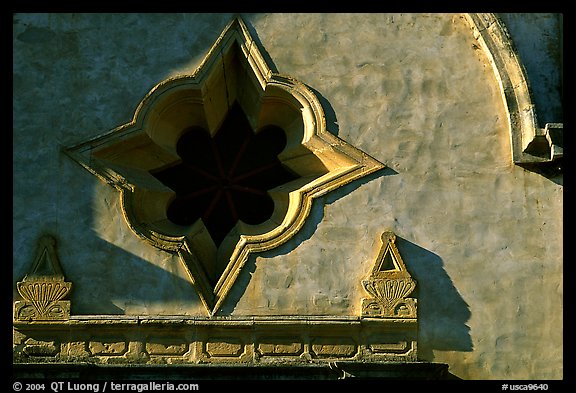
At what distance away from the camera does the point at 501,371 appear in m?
14.4

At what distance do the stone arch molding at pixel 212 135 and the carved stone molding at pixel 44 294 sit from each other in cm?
84

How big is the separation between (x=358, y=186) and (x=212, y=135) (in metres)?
1.73

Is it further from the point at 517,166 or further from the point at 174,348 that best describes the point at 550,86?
the point at 174,348

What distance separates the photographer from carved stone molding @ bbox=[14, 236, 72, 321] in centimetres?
1449

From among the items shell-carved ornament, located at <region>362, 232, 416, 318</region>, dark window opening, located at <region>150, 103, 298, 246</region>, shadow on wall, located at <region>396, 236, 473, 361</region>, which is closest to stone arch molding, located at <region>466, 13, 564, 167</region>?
shadow on wall, located at <region>396, 236, 473, 361</region>

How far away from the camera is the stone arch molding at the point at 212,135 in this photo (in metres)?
14.9

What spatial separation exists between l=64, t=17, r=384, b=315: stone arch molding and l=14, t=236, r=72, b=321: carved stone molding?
0.84m

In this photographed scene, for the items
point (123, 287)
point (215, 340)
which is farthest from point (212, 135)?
point (215, 340)

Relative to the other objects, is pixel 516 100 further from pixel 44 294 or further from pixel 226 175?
pixel 44 294

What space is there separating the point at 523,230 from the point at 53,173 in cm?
446

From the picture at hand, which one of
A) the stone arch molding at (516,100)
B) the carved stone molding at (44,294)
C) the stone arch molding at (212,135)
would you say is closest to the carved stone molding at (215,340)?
the carved stone molding at (44,294)

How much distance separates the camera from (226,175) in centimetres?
1573

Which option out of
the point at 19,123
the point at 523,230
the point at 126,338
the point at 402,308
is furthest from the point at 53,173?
the point at 523,230

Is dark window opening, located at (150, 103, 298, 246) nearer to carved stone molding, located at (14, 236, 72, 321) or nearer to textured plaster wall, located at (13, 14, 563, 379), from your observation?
textured plaster wall, located at (13, 14, 563, 379)
